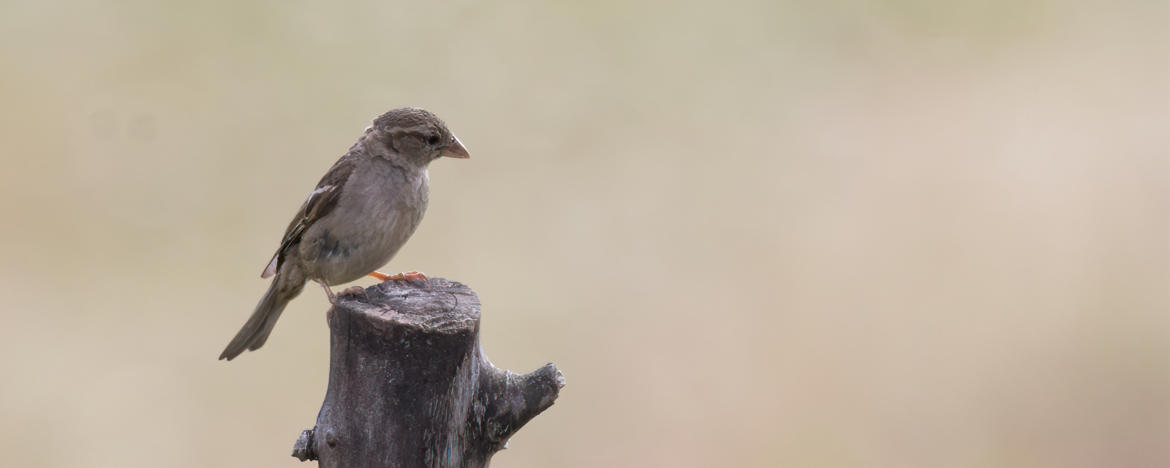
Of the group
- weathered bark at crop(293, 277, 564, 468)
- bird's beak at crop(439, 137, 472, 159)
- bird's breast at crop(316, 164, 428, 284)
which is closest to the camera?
weathered bark at crop(293, 277, 564, 468)

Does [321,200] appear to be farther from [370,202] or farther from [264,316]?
[264,316]

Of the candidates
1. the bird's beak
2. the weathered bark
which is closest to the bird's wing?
the bird's beak

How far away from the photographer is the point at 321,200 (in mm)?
3852

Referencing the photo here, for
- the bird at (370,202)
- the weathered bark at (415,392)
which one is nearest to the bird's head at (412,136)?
the bird at (370,202)

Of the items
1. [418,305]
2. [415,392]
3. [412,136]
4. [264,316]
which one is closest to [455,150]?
[412,136]

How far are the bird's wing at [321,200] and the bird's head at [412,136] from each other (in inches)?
5.5

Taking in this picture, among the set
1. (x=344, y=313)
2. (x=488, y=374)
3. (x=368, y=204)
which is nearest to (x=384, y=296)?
(x=344, y=313)

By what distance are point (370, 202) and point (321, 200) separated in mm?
198

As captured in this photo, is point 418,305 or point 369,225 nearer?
point 418,305

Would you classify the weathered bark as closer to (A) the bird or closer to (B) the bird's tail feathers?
(A) the bird

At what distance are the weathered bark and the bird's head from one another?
1049 mm

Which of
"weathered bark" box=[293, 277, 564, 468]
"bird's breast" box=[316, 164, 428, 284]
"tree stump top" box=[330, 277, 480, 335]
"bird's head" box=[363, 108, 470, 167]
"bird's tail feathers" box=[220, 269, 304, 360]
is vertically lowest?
"weathered bark" box=[293, 277, 564, 468]

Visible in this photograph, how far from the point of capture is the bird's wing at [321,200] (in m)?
3.86

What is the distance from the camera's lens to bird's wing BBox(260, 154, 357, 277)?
386 centimetres
